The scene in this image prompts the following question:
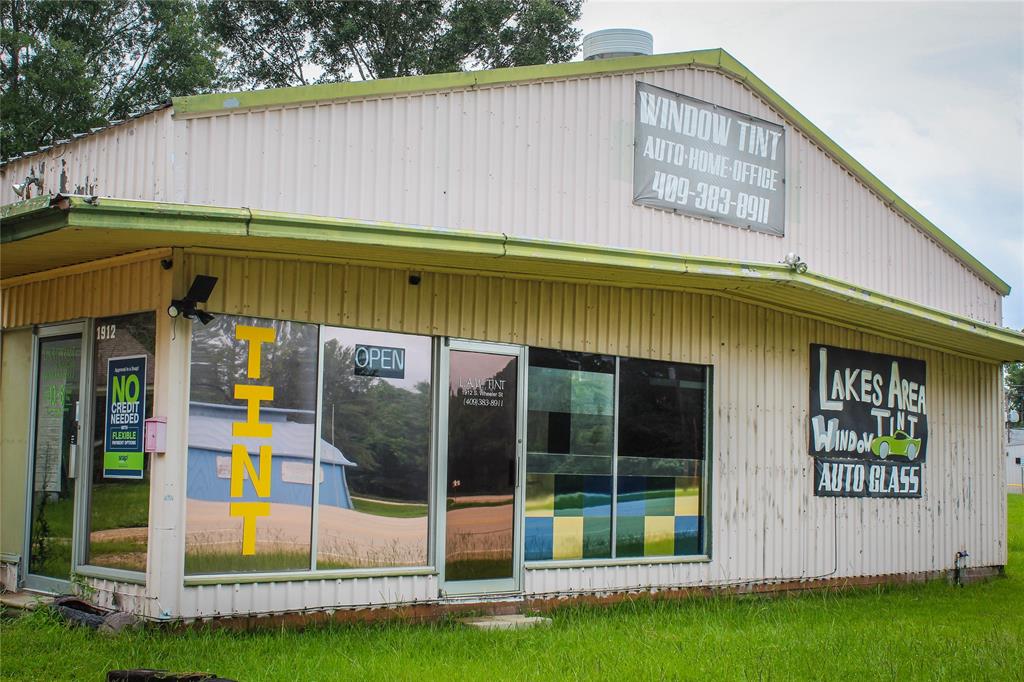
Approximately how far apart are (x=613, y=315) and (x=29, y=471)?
6181 millimetres

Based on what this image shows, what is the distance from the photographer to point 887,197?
16.1m

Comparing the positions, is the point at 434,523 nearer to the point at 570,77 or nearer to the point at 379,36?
the point at 570,77

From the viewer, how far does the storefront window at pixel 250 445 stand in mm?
9602

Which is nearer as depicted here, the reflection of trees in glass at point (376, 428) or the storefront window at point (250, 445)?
the storefront window at point (250, 445)

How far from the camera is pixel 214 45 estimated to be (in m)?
31.2

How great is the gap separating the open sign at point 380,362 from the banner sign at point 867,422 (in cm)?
641

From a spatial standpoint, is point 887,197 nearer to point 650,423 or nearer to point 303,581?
point 650,423

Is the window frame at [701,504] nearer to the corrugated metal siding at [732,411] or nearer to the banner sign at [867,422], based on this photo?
the corrugated metal siding at [732,411]

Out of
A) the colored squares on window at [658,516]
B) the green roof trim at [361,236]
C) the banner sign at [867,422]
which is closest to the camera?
the green roof trim at [361,236]

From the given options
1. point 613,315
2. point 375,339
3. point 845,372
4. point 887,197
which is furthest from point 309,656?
point 887,197

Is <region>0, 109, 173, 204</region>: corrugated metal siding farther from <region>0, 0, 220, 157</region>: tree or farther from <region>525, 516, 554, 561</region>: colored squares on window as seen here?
<region>0, 0, 220, 157</region>: tree

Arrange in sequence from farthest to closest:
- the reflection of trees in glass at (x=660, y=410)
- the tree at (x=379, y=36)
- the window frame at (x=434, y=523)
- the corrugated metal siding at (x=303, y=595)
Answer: the tree at (x=379, y=36)
the reflection of trees in glass at (x=660, y=410)
the window frame at (x=434, y=523)
the corrugated metal siding at (x=303, y=595)

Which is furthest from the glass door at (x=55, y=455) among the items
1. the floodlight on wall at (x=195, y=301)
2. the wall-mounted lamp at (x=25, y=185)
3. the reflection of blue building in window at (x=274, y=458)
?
the floodlight on wall at (x=195, y=301)

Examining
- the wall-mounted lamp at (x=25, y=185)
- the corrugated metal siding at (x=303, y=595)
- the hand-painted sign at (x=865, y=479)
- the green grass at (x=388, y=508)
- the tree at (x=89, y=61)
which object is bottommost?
the corrugated metal siding at (x=303, y=595)
